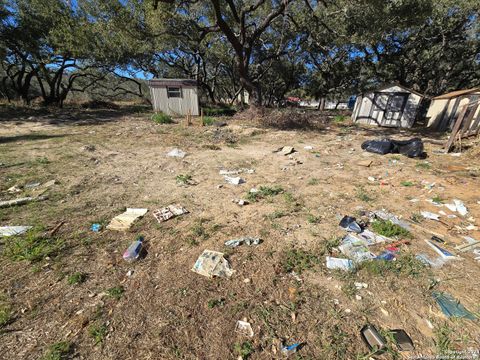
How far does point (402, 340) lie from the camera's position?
1.60 metres

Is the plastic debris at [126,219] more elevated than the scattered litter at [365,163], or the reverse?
the scattered litter at [365,163]

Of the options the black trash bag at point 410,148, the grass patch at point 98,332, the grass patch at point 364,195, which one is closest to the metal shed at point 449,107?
the black trash bag at point 410,148

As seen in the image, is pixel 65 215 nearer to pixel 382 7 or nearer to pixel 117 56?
pixel 382 7

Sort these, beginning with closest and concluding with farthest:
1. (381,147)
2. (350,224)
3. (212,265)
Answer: (212,265) → (350,224) → (381,147)

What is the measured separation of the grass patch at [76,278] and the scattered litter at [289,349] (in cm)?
186

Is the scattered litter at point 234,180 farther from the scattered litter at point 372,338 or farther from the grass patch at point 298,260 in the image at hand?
the scattered litter at point 372,338

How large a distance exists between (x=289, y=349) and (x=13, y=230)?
3336 millimetres

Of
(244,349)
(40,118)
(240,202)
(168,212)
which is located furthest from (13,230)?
(40,118)

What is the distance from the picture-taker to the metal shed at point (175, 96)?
1230 cm

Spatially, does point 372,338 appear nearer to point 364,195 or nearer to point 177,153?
point 364,195

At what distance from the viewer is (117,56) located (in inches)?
561

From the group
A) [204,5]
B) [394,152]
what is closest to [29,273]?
[394,152]

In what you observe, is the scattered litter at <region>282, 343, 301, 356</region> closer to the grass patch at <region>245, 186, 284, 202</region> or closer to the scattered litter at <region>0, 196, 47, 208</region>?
the grass patch at <region>245, 186, 284, 202</region>

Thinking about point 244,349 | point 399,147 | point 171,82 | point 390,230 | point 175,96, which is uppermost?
point 171,82
